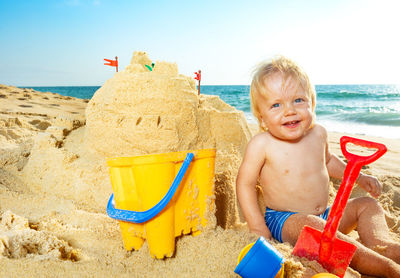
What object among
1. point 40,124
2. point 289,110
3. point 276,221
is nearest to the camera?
point 289,110

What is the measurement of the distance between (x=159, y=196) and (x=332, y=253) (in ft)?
2.37

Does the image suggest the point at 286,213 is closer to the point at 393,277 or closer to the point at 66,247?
the point at 393,277

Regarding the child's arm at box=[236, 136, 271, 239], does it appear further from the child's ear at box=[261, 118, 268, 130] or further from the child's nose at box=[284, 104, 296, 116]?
the child's nose at box=[284, 104, 296, 116]

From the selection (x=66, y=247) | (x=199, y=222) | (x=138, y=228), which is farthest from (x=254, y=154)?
(x=66, y=247)

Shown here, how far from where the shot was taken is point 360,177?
69.6 inches

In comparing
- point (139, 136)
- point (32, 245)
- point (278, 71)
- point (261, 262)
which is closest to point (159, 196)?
point (261, 262)

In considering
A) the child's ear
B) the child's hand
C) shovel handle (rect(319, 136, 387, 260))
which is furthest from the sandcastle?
the child's hand

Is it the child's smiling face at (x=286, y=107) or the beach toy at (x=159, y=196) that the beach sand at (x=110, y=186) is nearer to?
the beach toy at (x=159, y=196)

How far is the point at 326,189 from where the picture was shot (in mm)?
1637

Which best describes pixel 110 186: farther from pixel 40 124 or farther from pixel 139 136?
pixel 40 124

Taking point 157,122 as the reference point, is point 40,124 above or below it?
below

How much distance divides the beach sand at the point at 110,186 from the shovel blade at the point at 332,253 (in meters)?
0.08

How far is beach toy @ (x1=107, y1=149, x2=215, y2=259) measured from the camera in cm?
116

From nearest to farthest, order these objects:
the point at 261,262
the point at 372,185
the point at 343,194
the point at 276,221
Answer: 1. the point at 261,262
2. the point at 343,194
3. the point at 276,221
4. the point at 372,185
